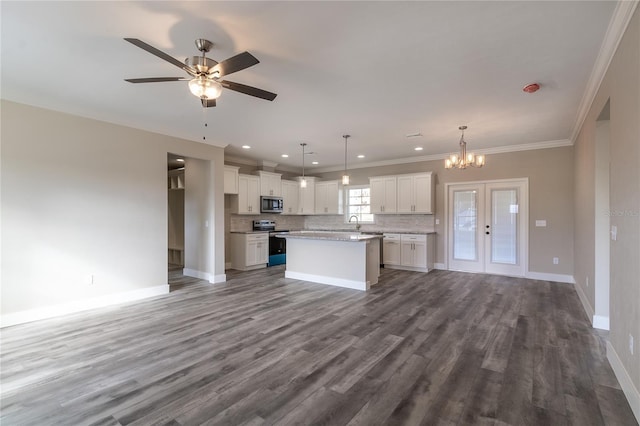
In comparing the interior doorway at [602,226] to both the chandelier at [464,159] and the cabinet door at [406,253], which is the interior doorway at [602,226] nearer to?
the chandelier at [464,159]

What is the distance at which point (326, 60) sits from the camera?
9.11 ft

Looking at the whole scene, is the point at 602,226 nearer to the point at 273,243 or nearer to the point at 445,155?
the point at 445,155

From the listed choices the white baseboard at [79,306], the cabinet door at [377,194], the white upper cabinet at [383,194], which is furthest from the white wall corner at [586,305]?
the white baseboard at [79,306]

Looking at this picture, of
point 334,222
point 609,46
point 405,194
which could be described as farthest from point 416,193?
point 609,46

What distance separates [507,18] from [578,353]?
3.06m

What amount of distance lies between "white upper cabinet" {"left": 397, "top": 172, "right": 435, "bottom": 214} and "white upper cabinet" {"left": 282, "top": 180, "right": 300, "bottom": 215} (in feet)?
9.84

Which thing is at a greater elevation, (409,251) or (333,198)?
(333,198)

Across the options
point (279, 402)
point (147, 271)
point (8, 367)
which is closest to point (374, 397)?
point (279, 402)

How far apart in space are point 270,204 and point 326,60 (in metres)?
5.30

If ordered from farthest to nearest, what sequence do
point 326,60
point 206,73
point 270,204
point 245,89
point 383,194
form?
point 270,204 → point 383,194 → point 326,60 → point 245,89 → point 206,73

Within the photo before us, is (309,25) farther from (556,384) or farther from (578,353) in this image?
(578,353)

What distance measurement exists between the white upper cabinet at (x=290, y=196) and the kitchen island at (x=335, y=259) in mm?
2348

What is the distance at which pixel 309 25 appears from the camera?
2.27 metres

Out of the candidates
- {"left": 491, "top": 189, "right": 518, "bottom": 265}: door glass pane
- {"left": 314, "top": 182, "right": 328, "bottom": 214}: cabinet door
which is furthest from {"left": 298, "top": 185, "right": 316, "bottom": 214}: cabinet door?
{"left": 491, "top": 189, "right": 518, "bottom": 265}: door glass pane
